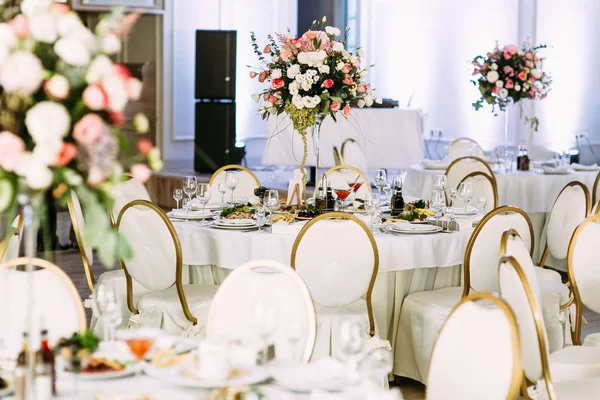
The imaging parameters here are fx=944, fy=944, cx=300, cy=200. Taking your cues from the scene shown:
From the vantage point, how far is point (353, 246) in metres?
4.06

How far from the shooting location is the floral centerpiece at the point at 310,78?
4770 mm

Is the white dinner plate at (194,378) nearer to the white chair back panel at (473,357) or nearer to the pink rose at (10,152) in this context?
the white chair back panel at (473,357)

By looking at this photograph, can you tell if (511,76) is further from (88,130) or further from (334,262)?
(88,130)

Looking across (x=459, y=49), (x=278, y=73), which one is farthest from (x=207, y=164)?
(x=278, y=73)

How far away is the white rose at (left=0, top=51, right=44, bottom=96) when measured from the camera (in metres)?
1.91

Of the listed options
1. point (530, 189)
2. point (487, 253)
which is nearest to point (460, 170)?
point (530, 189)

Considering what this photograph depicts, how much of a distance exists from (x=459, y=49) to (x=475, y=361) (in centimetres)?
982

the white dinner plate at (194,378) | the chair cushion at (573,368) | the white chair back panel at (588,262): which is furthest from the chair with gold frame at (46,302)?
the white chair back panel at (588,262)

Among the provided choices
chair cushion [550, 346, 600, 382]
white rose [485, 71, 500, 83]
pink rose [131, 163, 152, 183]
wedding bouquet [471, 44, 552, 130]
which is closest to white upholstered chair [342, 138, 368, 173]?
wedding bouquet [471, 44, 552, 130]

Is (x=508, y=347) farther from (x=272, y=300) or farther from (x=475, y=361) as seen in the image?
(x=272, y=300)

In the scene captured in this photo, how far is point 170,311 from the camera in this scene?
14.1ft

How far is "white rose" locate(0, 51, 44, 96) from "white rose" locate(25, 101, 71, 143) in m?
0.05

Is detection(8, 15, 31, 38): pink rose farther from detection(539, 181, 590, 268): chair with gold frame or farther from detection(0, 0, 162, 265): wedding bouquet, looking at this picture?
detection(539, 181, 590, 268): chair with gold frame

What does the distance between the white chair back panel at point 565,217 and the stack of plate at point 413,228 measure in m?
0.84
